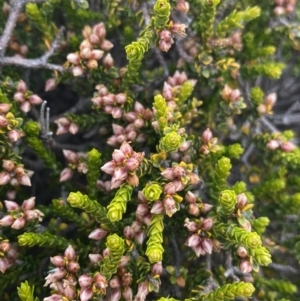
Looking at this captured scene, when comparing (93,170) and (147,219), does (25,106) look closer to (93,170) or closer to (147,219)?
(93,170)

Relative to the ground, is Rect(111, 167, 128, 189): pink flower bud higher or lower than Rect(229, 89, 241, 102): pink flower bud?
lower

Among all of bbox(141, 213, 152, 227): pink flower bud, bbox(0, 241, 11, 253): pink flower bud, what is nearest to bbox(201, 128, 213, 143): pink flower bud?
bbox(141, 213, 152, 227): pink flower bud

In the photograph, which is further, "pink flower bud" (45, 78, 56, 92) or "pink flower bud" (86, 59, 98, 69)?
"pink flower bud" (45, 78, 56, 92)

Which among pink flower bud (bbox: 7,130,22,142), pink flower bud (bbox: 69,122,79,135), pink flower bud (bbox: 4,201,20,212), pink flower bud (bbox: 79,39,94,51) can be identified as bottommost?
pink flower bud (bbox: 4,201,20,212)

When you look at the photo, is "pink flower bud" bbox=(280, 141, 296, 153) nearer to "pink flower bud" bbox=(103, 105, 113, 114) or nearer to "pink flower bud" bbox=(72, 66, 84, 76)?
"pink flower bud" bbox=(103, 105, 113, 114)

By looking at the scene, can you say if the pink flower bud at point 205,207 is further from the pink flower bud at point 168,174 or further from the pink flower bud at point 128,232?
the pink flower bud at point 128,232

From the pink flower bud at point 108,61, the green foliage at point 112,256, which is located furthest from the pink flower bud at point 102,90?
the green foliage at point 112,256
